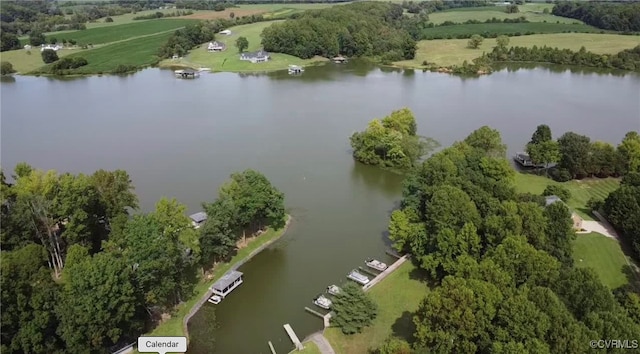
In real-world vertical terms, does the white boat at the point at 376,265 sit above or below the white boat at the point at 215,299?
above

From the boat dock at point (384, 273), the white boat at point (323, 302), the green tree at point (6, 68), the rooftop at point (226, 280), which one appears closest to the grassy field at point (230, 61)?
the green tree at point (6, 68)

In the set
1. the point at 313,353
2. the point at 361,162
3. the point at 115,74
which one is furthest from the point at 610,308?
the point at 115,74

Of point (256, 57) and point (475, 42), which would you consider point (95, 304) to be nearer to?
point (256, 57)

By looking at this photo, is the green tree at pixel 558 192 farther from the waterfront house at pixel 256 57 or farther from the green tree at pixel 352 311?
the waterfront house at pixel 256 57

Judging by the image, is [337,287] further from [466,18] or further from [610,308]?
[466,18]

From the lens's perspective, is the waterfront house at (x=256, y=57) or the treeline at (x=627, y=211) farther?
the waterfront house at (x=256, y=57)
